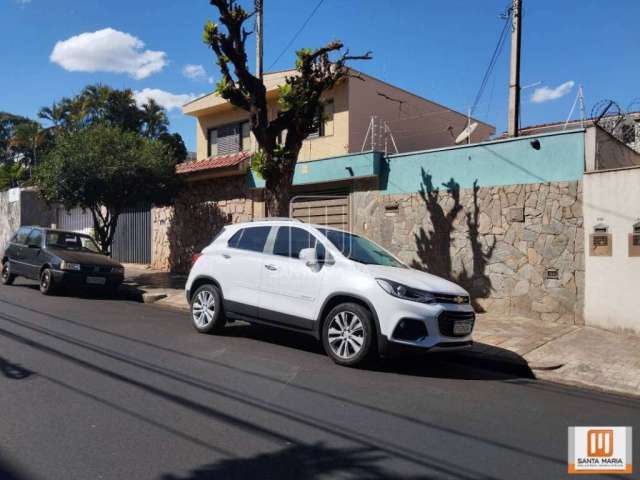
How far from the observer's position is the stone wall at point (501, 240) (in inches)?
371

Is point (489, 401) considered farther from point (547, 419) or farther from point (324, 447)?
point (324, 447)

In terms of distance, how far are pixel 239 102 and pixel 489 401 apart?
7857mm

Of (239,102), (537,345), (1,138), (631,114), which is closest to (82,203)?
(239,102)

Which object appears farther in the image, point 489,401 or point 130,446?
point 489,401

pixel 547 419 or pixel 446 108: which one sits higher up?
pixel 446 108

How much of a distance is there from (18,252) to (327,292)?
10260mm

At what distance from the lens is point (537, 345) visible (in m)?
7.86

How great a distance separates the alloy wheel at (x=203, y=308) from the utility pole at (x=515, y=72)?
6.95m

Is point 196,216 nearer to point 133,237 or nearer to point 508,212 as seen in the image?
point 133,237

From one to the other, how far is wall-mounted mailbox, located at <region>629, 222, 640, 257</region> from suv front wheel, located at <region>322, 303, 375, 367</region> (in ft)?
16.3

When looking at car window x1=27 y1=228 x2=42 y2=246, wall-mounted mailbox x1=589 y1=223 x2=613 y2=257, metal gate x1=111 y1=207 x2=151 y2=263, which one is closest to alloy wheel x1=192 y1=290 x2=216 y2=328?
wall-mounted mailbox x1=589 y1=223 x2=613 y2=257

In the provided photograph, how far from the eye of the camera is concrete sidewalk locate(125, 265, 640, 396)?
21.5 feet

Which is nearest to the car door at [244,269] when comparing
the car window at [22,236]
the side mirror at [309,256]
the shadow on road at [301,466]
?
the side mirror at [309,256]

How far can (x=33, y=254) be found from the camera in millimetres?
12805
